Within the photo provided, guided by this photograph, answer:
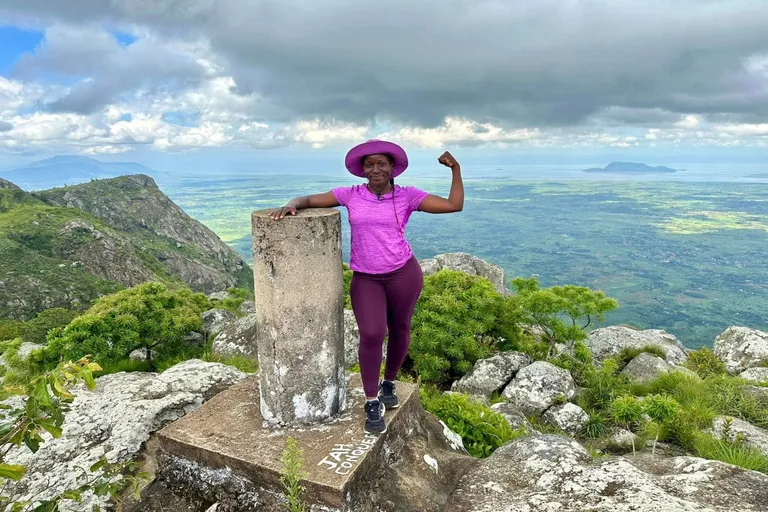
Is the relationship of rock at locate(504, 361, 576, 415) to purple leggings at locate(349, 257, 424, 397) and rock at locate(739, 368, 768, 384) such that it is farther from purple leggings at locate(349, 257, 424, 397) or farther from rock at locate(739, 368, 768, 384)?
purple leggings at locate(349, 257, 424, 397)

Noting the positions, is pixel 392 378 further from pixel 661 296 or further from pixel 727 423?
pixel 661 296

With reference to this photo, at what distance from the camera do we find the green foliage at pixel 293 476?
371cm

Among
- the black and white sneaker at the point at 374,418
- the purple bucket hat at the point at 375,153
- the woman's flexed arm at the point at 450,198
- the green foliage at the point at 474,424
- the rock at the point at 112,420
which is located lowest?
the green foliage at the point at 474,424

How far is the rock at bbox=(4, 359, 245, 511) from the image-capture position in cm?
500

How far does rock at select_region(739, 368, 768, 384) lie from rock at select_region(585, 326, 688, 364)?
8.19 ft

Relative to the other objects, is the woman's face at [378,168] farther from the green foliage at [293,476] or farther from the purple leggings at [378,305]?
the green foliage at [293,476]

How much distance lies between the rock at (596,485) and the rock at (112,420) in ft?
12.6

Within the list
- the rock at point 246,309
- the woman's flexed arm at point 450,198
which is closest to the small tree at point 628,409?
the woman's flexed arm at point 450,198

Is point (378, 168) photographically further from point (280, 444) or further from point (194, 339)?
point (194, 339)

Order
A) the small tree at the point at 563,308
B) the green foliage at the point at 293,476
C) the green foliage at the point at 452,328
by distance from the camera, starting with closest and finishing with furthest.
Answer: the green foliage at the point at 293,476 → the green foliage at the point at 452,328 → the small tree at the point at 563,308

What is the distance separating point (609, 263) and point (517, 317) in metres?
181

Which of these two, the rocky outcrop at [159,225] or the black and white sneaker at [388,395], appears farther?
the rocky outcrop at [159,225]

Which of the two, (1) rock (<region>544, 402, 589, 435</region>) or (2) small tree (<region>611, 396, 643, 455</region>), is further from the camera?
(1) rock (<region>544, 402, 589, 435</region>)

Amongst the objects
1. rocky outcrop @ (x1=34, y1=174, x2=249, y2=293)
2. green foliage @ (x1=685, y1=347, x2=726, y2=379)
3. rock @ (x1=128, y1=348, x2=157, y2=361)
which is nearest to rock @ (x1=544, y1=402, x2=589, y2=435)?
green foliage @ (x1=685, y1=347, x2=726, y2=379)
